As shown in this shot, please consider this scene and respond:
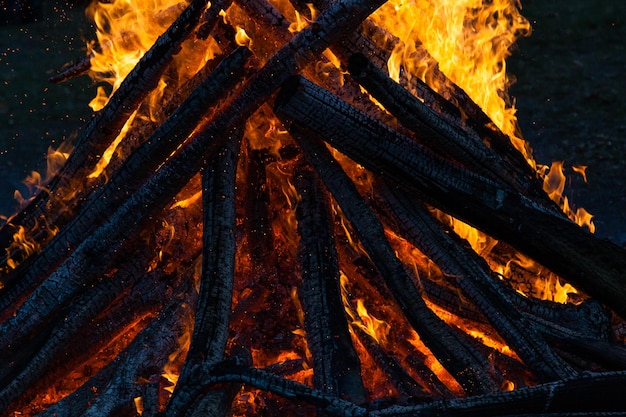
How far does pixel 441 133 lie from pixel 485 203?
15.4 inches

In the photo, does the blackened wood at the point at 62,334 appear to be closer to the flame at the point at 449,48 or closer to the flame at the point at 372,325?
the flame at the point at 372,325

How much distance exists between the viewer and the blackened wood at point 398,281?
11.6 feet

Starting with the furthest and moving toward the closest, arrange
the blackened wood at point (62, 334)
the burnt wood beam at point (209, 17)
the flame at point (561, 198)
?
the flame at point (561, 198), the burnt wood beam at point (209, 17), the blackened wood at point (62, 334)

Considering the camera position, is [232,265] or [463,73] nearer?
[232,265]

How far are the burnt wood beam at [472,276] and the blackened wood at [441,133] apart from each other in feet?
1.02

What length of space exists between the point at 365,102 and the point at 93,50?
178 centimetres

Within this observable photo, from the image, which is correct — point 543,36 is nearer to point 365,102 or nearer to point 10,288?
point 365,102

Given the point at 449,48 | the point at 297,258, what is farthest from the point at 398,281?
the point at 449,48

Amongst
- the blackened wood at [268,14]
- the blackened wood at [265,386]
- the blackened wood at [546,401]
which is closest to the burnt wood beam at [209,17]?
the blackened wood at [268,14]

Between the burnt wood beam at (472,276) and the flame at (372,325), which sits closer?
the burnt wood beam at (472,276)

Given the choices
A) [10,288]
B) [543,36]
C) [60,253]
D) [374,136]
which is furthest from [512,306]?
[543,36]

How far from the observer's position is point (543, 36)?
9312 mm

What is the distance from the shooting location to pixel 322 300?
366 centimetres

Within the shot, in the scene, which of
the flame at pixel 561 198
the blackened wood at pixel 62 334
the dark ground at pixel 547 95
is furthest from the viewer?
the dark ground at pixel 547 95
